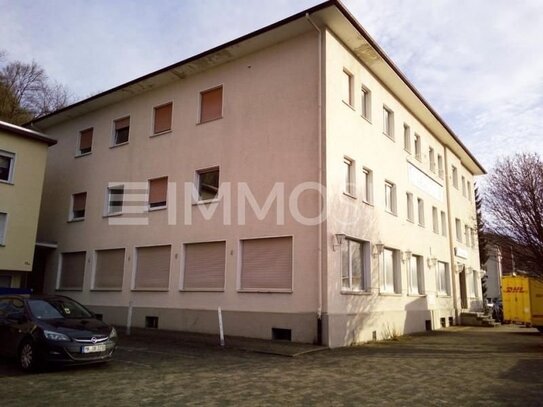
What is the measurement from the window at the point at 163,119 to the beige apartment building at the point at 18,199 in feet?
17.5

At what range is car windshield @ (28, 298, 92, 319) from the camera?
1010 centimetres

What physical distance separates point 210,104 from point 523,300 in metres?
16.5

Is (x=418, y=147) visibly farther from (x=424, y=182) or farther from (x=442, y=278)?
(x=442, y=278)

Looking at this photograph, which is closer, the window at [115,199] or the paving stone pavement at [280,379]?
the paving stone pavement at [280,379]

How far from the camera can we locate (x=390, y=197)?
20062mm

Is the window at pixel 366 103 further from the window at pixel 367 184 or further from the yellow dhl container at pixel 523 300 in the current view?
the yellow dhl container at pixel 523 300

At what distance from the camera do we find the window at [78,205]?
22094mm

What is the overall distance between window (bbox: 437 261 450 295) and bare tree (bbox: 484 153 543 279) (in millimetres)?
7413

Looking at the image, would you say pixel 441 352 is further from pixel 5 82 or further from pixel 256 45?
pixel 5 82

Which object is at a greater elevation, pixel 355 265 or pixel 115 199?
pixel 115 199

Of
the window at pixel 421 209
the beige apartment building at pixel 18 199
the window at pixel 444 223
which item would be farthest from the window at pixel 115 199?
the window at pixel 444 223

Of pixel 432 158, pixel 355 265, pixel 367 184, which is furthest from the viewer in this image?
pixel 432 158

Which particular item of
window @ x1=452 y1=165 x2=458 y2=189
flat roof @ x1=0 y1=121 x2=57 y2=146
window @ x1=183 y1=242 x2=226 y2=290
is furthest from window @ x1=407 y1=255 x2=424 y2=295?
flat roof @ x1=0 y1=121 x2=57 y2=146

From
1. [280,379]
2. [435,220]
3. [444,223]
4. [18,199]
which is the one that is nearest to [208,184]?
[18,199]
